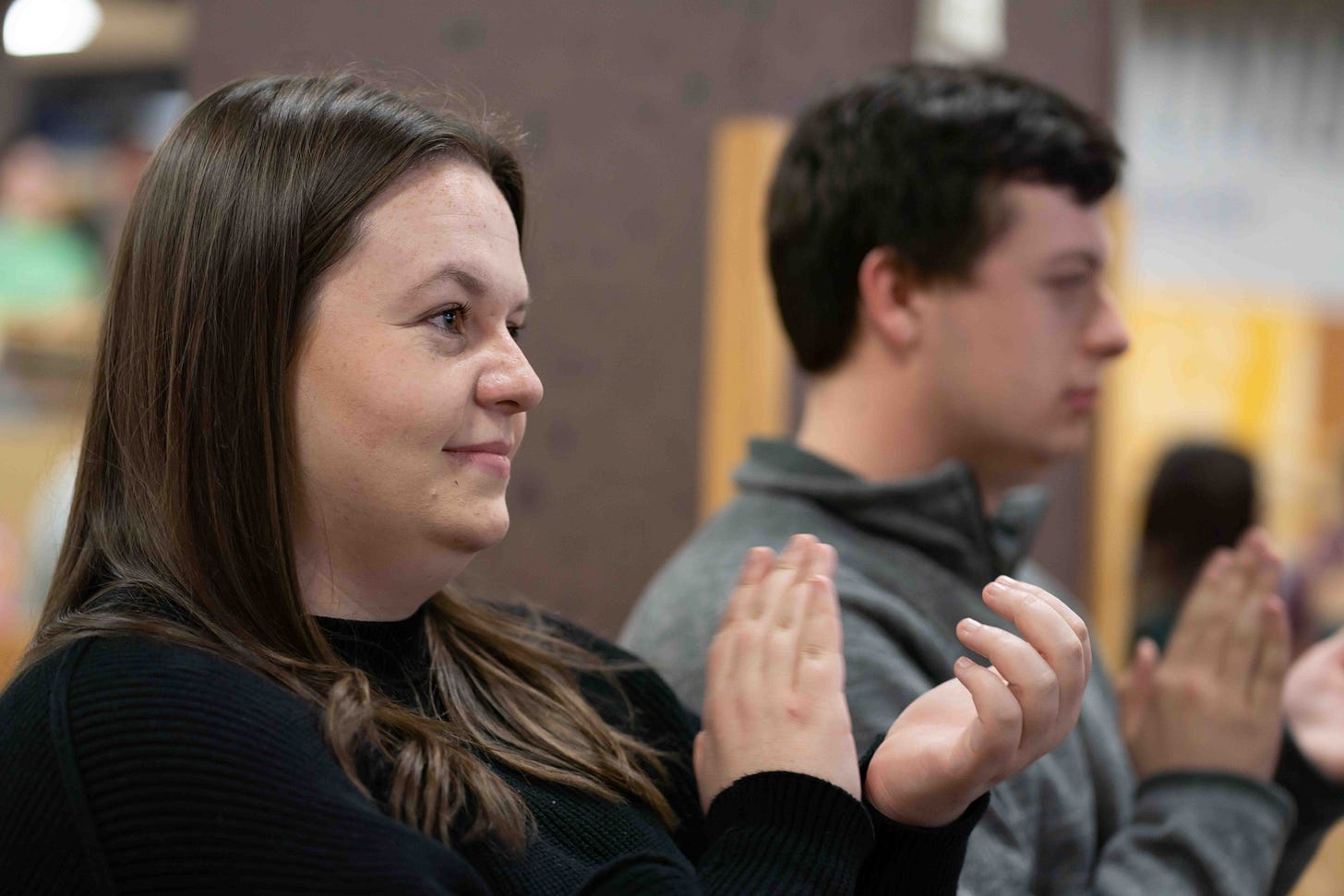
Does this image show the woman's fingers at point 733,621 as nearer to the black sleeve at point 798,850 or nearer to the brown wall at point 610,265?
the black sleeve at point 798,850

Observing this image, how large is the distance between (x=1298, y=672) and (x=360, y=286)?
1252 millimetres

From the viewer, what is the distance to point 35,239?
321 centimetres

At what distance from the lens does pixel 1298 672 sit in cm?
164

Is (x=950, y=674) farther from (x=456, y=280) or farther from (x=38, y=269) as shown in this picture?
(x=38, y=269)

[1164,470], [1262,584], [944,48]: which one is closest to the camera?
[1262,584]

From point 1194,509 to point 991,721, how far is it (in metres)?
2.20

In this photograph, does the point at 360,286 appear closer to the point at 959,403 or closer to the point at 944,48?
the point at 959,403

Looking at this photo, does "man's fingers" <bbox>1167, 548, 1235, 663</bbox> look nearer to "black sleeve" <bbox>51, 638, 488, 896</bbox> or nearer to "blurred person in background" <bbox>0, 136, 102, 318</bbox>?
"black sleeve" <bbox>51, 638, 488, 896</bbox>

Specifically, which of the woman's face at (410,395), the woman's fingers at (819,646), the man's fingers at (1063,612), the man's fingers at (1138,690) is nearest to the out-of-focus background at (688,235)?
the woman's face at (410,395)

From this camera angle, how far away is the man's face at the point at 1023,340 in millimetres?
1501

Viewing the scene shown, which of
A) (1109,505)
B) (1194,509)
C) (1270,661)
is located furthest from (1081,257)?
(1194,509)

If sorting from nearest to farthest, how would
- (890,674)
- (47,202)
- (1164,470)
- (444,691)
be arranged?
(444,691) < (890,674) < (1164,470) < (47,202)

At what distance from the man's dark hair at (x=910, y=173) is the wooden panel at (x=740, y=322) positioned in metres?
0.26

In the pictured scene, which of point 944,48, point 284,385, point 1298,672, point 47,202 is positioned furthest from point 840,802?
point 47,202
